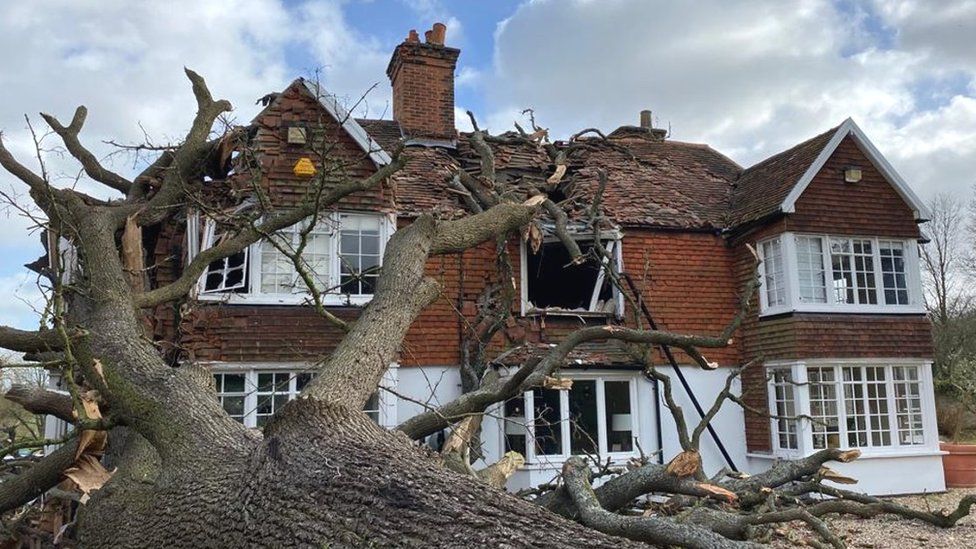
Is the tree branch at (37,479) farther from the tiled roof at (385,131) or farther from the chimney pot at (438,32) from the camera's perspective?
the chimney pot at (438,32)

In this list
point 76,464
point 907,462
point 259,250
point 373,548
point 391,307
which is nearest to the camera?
point 373,548

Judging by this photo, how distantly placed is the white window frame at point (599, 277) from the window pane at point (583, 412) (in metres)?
1.25

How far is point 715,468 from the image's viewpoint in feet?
43.4

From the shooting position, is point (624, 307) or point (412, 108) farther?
point (412, 108)

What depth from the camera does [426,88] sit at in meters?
14.8

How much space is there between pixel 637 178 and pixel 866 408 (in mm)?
5859

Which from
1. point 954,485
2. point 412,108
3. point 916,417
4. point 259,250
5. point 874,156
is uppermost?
point 412,108

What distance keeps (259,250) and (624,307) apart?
6231mm

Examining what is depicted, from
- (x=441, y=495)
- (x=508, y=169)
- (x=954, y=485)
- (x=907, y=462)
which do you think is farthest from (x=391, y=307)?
(x=954, y=485)

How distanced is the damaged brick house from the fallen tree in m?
1.34

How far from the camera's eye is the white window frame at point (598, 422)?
12.4 m

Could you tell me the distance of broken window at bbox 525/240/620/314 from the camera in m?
13.8

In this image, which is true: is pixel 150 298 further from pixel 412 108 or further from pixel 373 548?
pixel 412 108

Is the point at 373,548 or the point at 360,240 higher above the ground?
the point at 360,240
